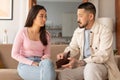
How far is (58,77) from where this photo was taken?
2133 mm

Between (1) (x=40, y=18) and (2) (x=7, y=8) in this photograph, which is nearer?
(1) (x=40, y=18)

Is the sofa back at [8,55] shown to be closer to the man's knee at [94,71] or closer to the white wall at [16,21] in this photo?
the man's knee at [94,71]

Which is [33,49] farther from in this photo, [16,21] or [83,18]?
[16,21]

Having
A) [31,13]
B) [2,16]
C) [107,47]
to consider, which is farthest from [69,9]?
[107,47]

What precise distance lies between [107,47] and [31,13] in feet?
2.70

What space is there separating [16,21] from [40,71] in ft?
8.57

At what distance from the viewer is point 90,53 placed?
2.20 metres

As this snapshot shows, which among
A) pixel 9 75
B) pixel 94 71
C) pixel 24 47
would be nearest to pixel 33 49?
pixel 24 47

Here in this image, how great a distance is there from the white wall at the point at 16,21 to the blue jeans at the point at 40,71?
236 cm

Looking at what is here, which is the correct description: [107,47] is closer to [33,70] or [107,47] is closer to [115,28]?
[33,70]

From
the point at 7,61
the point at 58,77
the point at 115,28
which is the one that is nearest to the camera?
the point at 58,77

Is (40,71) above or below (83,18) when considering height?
below

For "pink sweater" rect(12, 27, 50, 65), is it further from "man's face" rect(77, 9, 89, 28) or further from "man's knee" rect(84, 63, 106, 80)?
"man's knee" rect(84, 63, 106, 80)

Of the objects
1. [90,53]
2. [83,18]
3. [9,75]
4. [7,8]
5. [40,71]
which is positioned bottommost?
[9,75]
